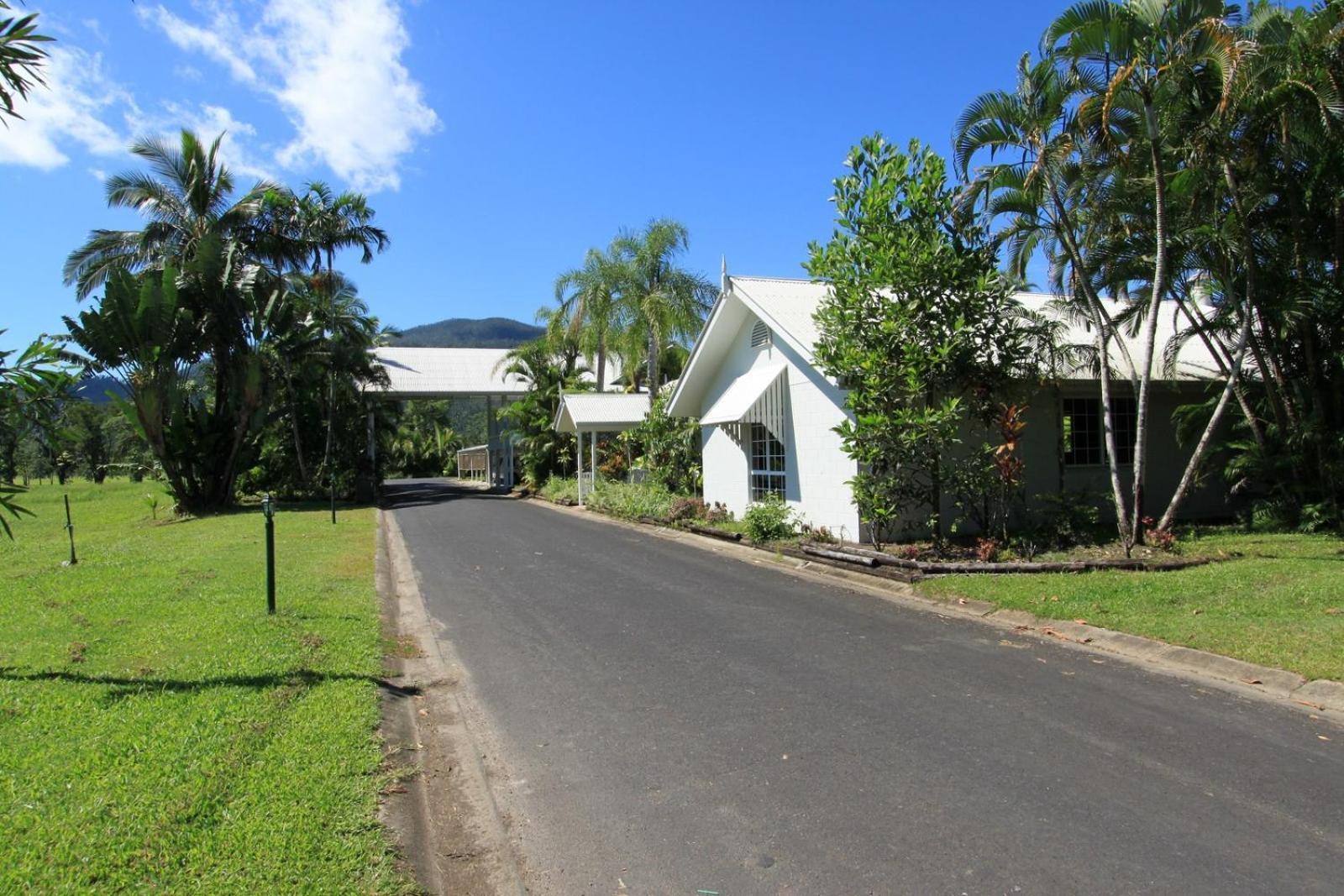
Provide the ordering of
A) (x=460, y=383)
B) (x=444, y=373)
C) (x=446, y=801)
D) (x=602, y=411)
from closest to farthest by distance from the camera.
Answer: (x=446, y=801)
(x=602, y=411)
(x=460, y=383)
(x=444, y=373)

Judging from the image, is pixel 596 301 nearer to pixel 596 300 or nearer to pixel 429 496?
pixel 596 300

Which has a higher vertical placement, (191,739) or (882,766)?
(191,739)

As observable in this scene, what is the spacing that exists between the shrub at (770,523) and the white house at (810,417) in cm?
30

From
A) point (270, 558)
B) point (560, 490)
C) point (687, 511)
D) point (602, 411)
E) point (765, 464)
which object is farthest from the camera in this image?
point (560, 490)

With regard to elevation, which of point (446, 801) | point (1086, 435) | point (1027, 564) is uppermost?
point (1086, 435)

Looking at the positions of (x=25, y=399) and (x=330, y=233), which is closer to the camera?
(x=25, y=399)

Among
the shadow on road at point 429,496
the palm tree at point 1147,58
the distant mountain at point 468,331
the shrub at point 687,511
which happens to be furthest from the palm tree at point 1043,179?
the distant mountain at point 468,331

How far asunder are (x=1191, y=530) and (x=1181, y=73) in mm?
6624

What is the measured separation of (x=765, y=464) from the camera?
17.3 meters

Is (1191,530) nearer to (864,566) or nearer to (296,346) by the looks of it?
(864,566)

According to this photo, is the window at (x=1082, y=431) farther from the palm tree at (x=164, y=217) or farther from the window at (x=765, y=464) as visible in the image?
the palm tree at (x=164, y=217)

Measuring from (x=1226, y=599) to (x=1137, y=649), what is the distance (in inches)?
82.3

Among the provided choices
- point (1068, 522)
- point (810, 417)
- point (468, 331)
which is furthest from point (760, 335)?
point (468, 331)

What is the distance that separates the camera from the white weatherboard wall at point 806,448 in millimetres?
14188
